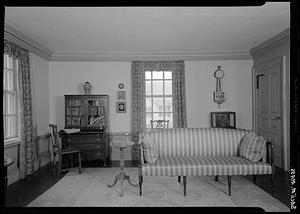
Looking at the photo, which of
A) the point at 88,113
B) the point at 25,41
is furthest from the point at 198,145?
the point at 25,41

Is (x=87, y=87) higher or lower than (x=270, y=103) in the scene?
higher

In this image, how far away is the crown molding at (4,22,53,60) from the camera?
428 centimetres

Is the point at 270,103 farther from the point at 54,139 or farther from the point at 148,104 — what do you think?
the point at 54,139

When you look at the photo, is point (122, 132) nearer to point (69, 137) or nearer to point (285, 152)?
Result: point (69, 137)

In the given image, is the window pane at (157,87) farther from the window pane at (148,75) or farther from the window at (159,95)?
the window pane at (148,75)

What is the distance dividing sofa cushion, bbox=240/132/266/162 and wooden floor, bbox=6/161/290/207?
0.57m

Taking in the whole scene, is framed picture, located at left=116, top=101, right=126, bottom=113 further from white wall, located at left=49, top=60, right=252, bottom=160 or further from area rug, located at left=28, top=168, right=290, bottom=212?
area rug, located at left=28, top=168, right=290, bottom=212

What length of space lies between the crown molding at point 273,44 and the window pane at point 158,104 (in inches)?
108

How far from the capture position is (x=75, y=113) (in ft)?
21.0

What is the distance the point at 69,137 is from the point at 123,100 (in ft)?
5.75

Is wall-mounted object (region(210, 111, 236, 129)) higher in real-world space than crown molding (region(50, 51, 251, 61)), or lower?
lower

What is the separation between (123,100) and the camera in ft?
22.2

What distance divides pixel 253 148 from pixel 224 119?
2.68 meters

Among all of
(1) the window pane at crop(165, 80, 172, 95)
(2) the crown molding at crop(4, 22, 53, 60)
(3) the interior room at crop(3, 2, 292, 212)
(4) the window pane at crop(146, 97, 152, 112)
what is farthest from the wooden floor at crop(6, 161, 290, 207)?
(1) the window pane at crop(165, 80, 172, 95)
